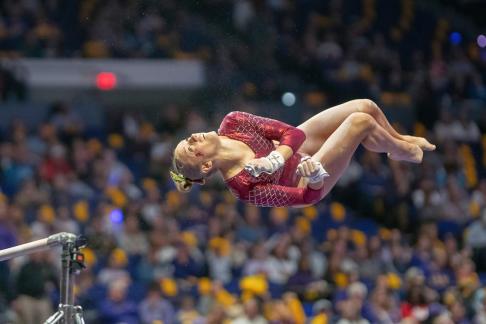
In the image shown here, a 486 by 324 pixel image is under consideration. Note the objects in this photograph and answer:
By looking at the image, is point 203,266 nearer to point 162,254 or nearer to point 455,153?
point 162,254

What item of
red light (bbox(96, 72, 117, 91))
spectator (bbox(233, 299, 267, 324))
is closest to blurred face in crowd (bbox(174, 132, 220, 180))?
spectator (bbox(233, 299, 267, 324))

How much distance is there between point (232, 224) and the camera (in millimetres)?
13305

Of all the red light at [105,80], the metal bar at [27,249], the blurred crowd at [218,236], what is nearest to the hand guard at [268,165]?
the metal bar at [27,249]

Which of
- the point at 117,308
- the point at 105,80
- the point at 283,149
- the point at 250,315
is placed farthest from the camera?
the point at 105,80

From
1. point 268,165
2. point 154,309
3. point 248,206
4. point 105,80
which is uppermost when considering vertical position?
point 105,80

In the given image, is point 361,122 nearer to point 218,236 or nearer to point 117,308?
point 117,308

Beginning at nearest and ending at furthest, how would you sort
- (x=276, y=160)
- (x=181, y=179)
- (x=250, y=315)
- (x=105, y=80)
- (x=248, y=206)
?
(x=276, y=160) → (x=181, y=179) → (x=250, y=315) → (x=248, y=206) → (x=105, y=80)

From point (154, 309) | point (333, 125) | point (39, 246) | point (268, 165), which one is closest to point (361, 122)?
point (333, 125)

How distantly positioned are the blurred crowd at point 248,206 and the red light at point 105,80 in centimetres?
34

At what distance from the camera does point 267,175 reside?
7.61m

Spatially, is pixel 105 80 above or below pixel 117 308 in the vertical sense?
above

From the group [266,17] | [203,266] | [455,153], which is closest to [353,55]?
[266,17]

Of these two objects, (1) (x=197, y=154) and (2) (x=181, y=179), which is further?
(2) (x=181, y=179)

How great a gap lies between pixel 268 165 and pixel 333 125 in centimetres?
139
